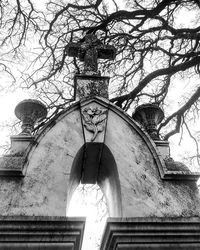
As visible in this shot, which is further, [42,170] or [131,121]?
[131,121]

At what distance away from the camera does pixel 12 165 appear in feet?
9.98

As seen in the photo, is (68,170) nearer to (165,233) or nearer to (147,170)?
(147,170)

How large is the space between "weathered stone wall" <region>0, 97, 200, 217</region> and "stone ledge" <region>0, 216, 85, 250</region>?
0.17 metres

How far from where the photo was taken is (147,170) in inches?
125

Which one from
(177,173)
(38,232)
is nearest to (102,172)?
(177,173)

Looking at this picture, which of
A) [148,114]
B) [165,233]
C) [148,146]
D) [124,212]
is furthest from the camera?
[148,114]

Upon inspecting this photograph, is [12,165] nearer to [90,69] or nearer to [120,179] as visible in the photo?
A: [120,179]

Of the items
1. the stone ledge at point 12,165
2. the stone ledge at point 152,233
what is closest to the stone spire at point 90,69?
the stone ledge at point 12,165

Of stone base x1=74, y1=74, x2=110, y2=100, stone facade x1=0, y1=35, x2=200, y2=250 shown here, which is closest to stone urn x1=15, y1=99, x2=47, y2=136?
stone facade x1=0, y1=35, x2=200, y2=250

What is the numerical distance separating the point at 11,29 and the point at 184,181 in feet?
A: 18.9

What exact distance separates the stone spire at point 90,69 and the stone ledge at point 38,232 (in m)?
1.61

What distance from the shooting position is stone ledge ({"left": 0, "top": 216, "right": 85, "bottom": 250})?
2.58m

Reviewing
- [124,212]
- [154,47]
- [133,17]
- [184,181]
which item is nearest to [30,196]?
[124,212]

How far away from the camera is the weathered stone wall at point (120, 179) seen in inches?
113
